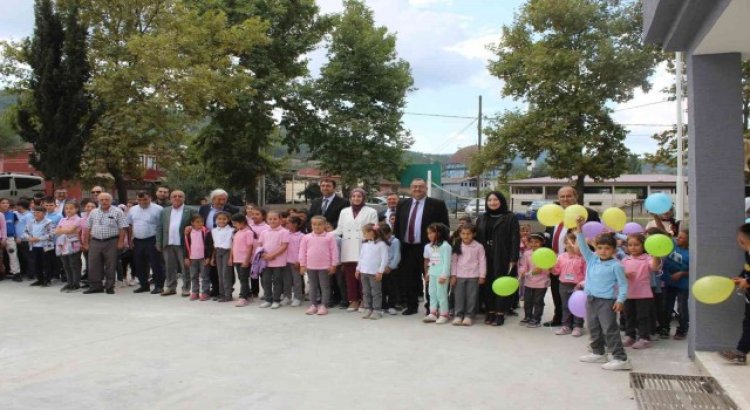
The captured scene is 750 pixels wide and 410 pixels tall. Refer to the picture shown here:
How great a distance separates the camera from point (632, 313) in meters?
6.16

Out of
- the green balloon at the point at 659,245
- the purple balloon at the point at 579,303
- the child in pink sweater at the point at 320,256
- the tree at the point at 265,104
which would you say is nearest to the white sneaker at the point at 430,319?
the child in pink sweater at the point at 320,256

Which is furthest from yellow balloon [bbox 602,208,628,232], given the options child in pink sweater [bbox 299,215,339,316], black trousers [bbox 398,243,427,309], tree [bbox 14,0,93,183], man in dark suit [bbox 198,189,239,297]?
tree [bbox 14,0,93,183]

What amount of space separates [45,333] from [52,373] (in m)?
1.82

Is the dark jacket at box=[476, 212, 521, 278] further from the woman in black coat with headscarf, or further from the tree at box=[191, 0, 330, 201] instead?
the tree at box=[191, 0, 330, 201]

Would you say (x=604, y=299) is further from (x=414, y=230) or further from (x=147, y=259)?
(x=147, y=259)

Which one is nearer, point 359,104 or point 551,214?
point 551,214

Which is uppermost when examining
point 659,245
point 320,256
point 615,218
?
point 615,218

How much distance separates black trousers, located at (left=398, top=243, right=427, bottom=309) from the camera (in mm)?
7926

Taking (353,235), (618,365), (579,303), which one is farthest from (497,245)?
(618,365)

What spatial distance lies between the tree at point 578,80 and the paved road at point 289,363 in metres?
15.3

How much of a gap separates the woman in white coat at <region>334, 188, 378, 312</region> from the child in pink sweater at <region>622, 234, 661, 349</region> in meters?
3.31

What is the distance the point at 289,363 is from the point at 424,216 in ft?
10.2

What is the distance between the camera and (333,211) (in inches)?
343

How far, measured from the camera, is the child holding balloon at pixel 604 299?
5.25 metres
